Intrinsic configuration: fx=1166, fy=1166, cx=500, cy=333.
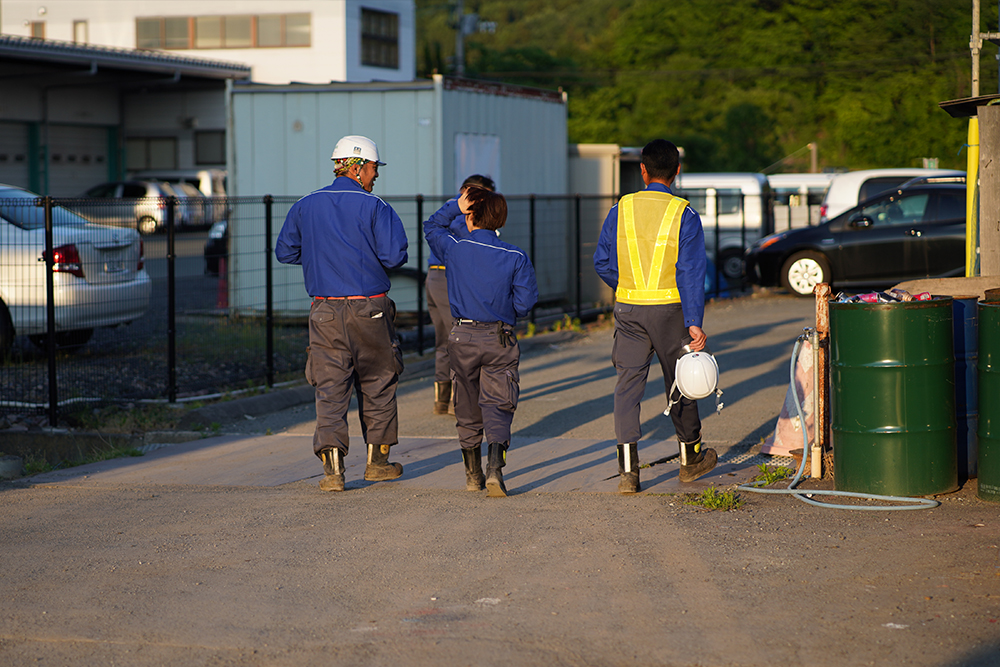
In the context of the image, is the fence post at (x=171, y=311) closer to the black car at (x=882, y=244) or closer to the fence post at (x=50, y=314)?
the fence post at (x=50, y=314)

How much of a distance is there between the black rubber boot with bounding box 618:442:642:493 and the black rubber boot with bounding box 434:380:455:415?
2967 mm

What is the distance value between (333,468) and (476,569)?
5.95 feet

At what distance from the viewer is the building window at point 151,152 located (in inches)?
1699

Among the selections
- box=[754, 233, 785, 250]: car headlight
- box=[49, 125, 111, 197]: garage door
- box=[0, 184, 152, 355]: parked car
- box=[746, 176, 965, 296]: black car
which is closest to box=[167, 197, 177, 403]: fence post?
box=[0, 184, 152, 355]: parked car

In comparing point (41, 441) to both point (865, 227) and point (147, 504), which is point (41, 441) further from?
point (865, 227)

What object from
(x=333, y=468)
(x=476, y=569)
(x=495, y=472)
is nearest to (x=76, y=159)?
(x=333, y=468)

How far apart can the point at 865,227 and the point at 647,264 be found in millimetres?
12610

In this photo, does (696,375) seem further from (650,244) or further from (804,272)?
(804,272)

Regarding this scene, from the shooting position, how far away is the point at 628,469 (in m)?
6.61

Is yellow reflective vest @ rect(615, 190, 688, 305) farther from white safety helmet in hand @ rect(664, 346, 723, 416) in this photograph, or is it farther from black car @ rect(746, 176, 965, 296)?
black car @ rect(746, 176, 965, 296)

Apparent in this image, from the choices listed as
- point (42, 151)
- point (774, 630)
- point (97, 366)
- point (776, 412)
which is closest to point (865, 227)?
point (776, 412)

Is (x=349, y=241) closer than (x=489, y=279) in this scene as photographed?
No

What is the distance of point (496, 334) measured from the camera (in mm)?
6559

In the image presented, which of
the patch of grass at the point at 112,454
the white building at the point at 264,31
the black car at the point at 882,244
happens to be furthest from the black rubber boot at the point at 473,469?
the white building at the point at 264,31
